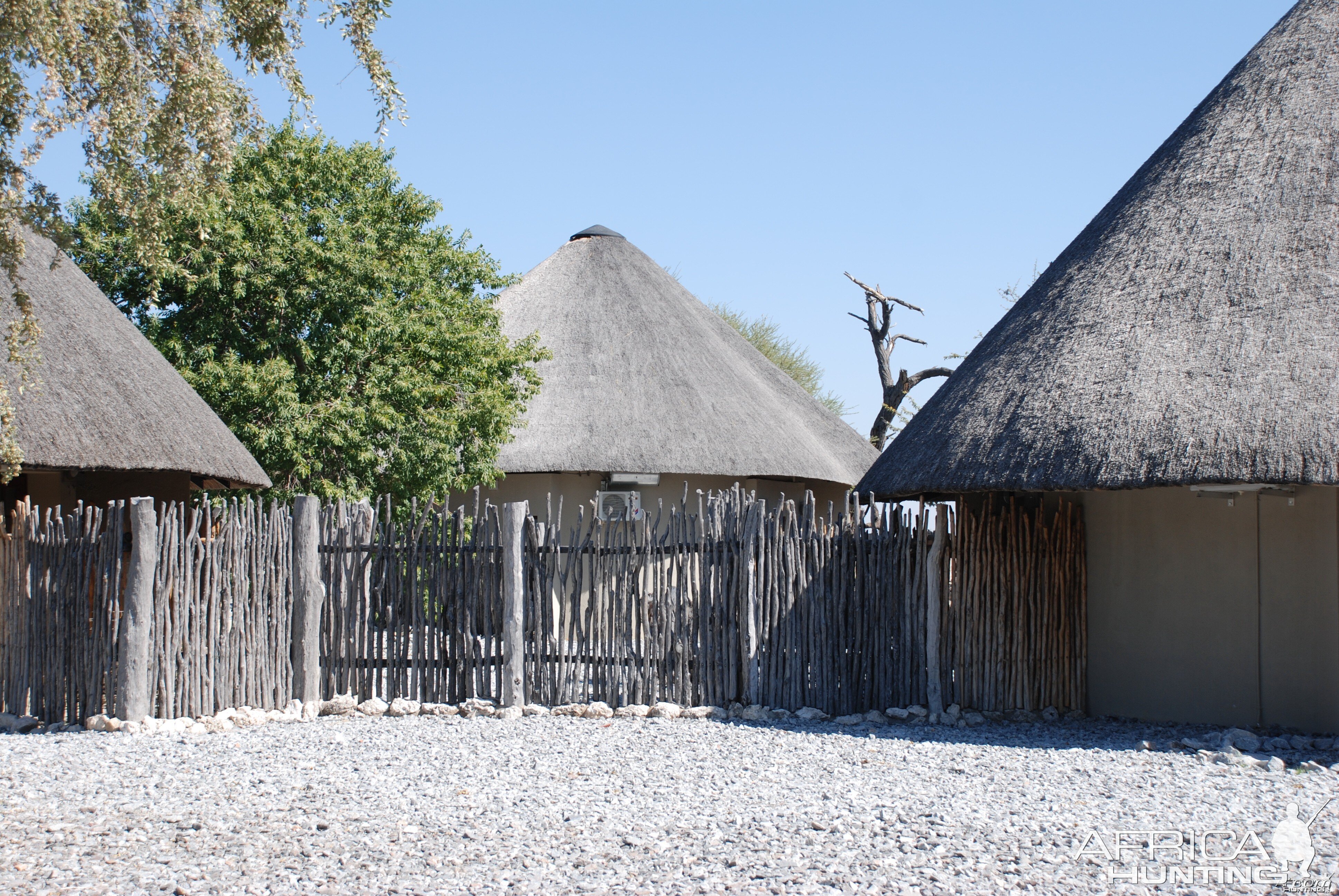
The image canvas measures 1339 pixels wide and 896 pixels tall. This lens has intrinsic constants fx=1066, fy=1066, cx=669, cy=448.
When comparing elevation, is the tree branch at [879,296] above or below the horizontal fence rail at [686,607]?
above

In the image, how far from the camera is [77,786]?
17.6 feet

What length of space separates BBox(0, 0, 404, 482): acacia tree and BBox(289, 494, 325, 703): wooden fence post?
1.89 metres

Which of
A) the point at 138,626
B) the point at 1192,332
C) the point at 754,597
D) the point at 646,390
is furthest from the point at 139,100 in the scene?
the point at 646,390

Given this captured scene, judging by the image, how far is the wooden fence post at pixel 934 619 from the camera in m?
7.36

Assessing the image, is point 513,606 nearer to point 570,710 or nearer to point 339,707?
point 570,710

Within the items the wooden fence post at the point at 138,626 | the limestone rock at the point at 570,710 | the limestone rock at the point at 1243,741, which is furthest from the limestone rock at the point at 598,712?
the limestone rock at the point at 1243,741

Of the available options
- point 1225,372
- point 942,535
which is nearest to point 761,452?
point 942,535

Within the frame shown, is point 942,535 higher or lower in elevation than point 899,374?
lower

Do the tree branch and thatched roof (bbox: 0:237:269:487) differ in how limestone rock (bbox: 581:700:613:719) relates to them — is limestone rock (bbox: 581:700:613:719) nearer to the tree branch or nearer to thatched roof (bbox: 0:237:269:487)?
thatched roof (bbox: 0:237:269:487)

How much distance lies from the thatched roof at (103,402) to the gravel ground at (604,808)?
2442 millimetres

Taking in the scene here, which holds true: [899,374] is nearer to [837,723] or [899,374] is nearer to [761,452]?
[761,452]

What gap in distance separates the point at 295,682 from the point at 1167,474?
19.3 feet

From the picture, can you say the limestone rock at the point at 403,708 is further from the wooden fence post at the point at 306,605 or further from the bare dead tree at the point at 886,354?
the bare dead tree at the point at 886,354

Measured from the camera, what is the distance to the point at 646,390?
14.4 metres
